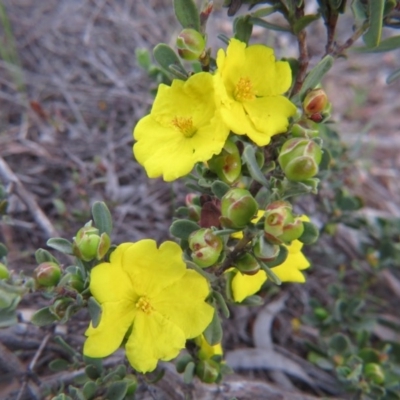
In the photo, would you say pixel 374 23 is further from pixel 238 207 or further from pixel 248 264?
pixel 248 264

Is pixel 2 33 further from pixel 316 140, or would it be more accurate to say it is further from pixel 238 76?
pixel 316 140

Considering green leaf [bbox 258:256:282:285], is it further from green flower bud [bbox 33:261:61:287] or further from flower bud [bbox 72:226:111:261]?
green flower bud [bbox 33:261:61:287]

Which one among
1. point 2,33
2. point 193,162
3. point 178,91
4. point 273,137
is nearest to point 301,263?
point 273,137

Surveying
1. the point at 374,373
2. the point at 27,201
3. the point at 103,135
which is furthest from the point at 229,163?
the point at 103,135

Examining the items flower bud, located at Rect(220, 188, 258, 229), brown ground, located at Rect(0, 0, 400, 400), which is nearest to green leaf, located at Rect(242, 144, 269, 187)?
flower bud, located at Rect(220, 188, 258, 229)

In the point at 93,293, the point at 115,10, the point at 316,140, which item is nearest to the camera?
the point at 93,293

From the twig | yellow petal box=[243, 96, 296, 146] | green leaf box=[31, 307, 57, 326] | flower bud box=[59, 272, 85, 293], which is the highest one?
yellow petal box=[243, 96, 296, 146]
